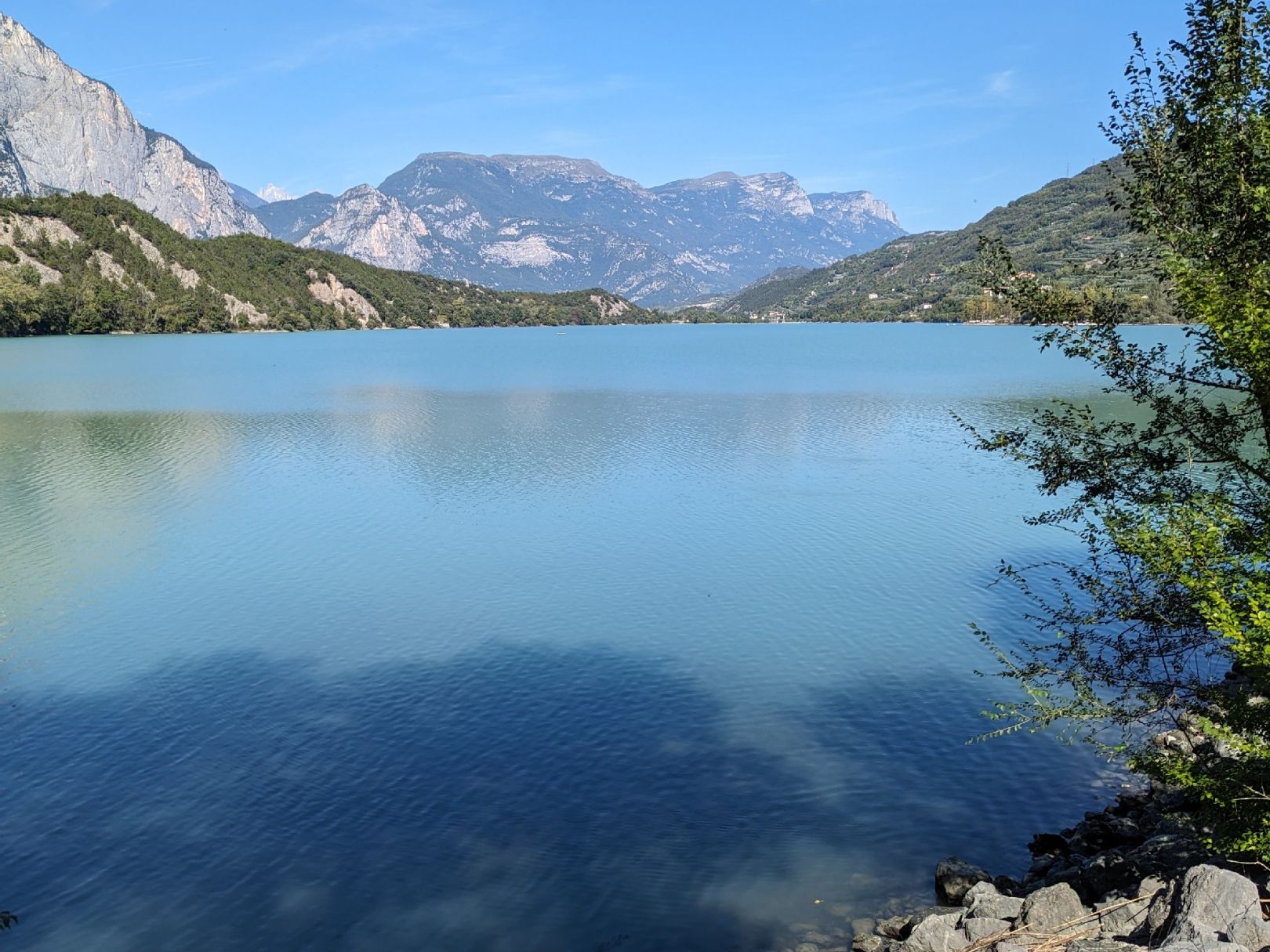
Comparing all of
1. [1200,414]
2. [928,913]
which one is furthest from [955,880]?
[1200,414]

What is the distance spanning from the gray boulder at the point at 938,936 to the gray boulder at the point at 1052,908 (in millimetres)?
956

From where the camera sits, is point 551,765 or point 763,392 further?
point 763,392

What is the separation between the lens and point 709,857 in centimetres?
1667

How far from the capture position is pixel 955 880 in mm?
15133

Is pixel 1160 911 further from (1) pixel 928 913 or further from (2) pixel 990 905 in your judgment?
(1) pixel 928 913

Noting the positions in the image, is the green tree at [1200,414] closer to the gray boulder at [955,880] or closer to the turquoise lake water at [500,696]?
the gray boulder at [955,880]

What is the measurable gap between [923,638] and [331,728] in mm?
16573

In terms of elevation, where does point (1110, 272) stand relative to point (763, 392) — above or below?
above

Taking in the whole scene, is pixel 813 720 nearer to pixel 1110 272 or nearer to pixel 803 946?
pixel 803 946

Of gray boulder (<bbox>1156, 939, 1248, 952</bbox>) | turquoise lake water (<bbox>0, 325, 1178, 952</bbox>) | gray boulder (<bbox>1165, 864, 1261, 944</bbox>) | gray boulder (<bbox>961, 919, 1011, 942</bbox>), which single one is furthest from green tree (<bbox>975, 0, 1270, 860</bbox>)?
turquoise lake water (<bbox>0, 325, 1178, 952</bbox>)

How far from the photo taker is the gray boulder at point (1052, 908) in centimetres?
1259

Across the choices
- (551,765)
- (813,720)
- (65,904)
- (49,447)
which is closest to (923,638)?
(813,720)

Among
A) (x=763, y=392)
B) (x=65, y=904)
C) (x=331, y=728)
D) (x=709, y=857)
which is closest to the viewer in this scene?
(x=65, y=904)

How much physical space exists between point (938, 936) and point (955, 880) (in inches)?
83.9
